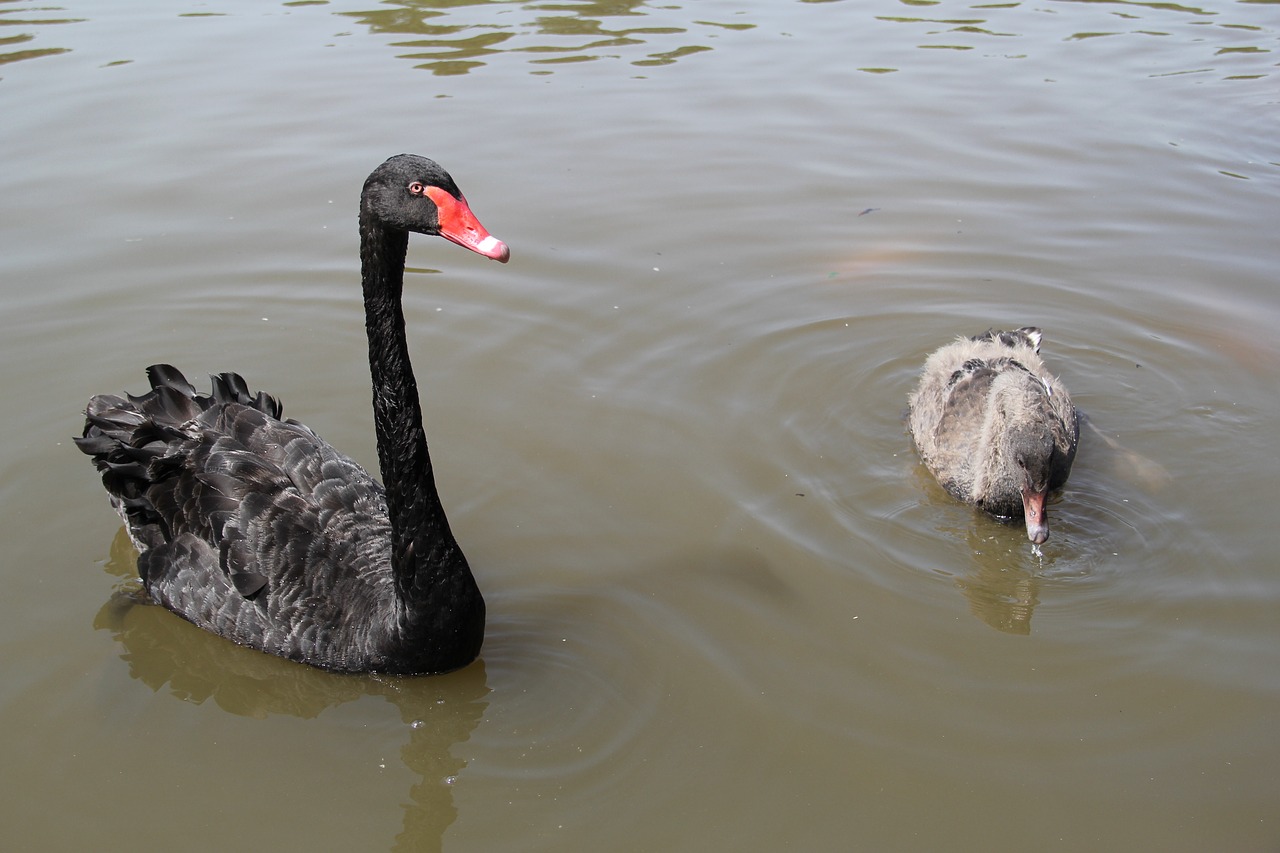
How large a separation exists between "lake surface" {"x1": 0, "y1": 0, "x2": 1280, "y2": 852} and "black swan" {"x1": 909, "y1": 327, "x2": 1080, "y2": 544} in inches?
6.3

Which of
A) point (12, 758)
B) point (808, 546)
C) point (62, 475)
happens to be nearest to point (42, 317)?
point (62, 475)

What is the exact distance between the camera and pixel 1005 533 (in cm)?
526

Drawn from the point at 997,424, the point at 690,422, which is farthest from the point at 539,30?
the point at 997,424

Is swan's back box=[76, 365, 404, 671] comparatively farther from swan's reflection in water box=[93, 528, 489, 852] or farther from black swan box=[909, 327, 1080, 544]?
black swan box=[909, 327, 1080, 544]

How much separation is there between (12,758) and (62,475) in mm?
1854

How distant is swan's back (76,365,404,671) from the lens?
170 inches

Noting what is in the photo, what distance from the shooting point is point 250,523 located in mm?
4465

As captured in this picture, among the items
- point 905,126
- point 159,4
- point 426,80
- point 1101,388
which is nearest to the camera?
point 1101,388

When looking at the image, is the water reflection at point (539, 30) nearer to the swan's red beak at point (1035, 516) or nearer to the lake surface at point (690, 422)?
the lake surface at point (690, 422)

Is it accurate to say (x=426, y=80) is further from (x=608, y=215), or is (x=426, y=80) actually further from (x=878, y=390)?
(x=878, y=390)

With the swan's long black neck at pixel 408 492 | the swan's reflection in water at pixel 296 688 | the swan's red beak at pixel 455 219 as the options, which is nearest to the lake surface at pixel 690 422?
the swan's reflection in water at pixel 296 688

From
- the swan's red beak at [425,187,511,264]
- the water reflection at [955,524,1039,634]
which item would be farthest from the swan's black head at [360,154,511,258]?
the water reflection at [955,524,1039,634]

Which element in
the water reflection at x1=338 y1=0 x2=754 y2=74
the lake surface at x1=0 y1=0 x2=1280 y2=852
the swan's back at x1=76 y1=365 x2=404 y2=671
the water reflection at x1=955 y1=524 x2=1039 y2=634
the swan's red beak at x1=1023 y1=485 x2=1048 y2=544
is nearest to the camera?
the lake surface at x1=0 y1=0 x2=1280 y2=852

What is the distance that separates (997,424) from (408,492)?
281 centimetres
